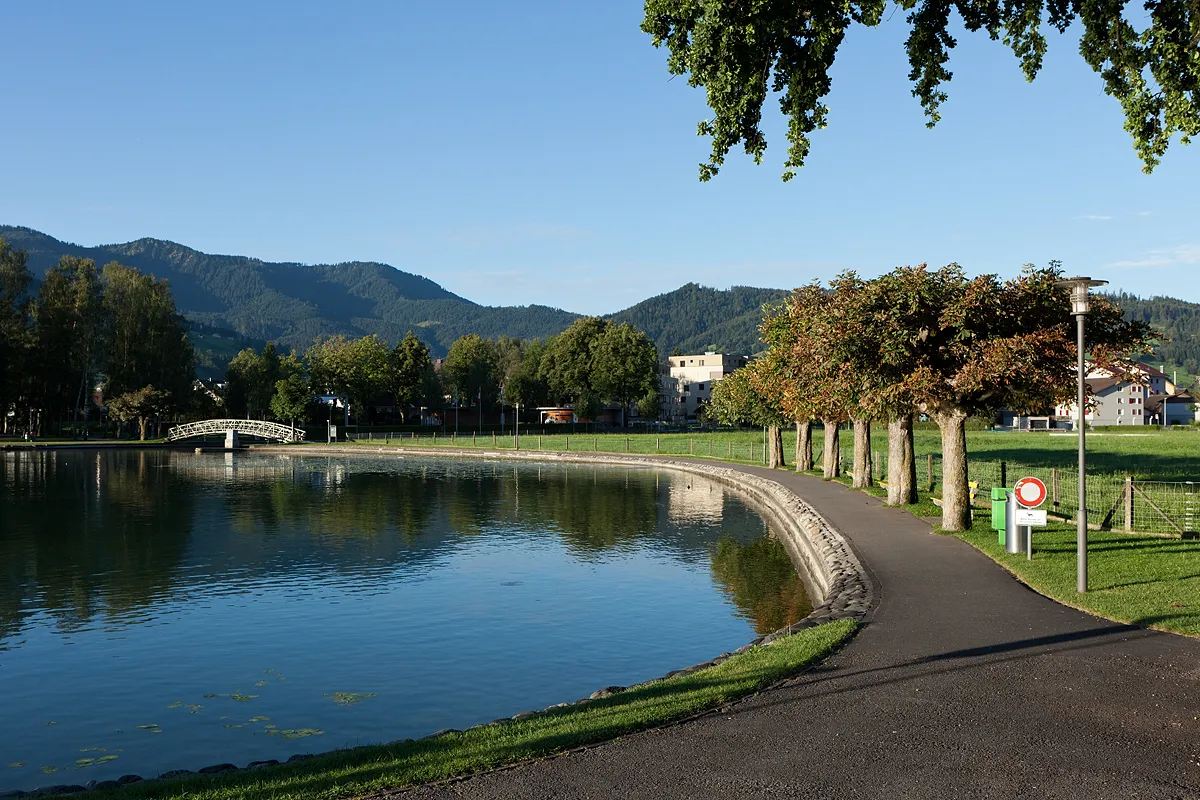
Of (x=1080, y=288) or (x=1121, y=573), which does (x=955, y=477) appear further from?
(x=1080, y=288)

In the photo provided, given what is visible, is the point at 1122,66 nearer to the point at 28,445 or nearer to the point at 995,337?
the point at 995,337

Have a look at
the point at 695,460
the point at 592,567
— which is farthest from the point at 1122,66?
the point at 695,460

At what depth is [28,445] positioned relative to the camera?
84938 mm

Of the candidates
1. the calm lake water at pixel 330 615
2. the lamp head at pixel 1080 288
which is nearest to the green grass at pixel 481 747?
the calm lake water at pixel 330 615

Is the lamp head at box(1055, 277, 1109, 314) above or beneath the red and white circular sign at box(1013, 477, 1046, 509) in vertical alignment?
above

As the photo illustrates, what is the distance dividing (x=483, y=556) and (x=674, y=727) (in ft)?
58.7

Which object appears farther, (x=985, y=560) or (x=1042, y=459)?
(x=1042, y=459)

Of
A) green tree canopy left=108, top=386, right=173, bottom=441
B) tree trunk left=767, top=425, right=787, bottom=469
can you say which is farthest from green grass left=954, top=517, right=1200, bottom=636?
green tree canopy left=108, top=386, right=173, bottom=441

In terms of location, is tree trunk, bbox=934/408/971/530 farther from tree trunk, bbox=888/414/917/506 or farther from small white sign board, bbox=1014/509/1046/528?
tree trunk, bbox=888/414/917/506

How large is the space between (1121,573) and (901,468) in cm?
1305

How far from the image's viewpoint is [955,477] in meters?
23.3

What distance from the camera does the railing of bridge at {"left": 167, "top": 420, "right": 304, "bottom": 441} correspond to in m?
94.8

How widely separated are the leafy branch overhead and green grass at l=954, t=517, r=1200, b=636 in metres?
6.21

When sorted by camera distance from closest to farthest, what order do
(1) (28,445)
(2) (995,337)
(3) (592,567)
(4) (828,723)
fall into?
(4) (828,723) → (2) (995,337) → (3) (592,567) → (1) (28,445)
